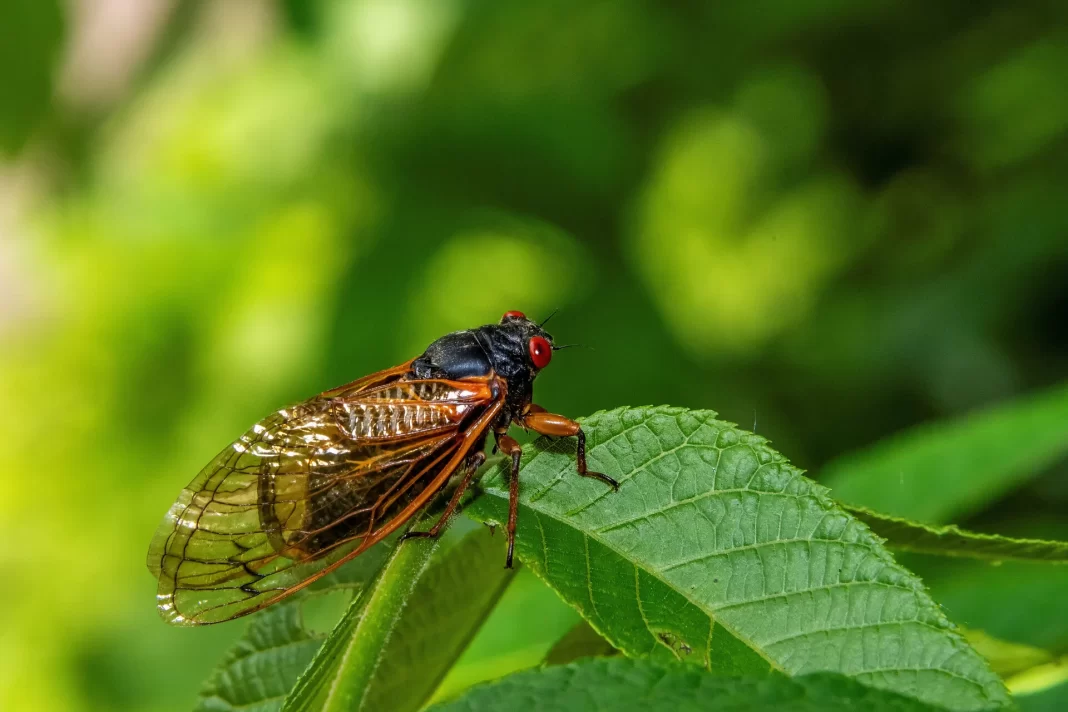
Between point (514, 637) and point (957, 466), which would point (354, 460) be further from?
point (957, 466)

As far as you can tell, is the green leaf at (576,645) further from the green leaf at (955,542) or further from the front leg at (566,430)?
the green leaf at (955,542)

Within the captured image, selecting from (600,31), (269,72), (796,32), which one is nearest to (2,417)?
(269,72)

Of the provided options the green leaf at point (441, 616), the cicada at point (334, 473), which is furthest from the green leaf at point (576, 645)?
the cicada at point (334, 473)

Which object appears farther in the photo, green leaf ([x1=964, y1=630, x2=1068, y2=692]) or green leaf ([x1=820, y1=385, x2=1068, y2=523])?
green leaf ([x1=820, y1=385, x2=1068, y2=523])

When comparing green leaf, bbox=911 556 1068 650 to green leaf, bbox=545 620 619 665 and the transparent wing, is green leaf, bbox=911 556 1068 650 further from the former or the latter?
the transparent wing

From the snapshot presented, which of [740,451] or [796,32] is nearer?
[740,451]

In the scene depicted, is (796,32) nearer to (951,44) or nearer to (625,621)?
(951,44)

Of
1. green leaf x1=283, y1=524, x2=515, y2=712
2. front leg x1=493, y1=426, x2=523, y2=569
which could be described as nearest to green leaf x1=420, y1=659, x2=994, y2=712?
green leaf x1=283, y1=524, x2=515, y2=712
